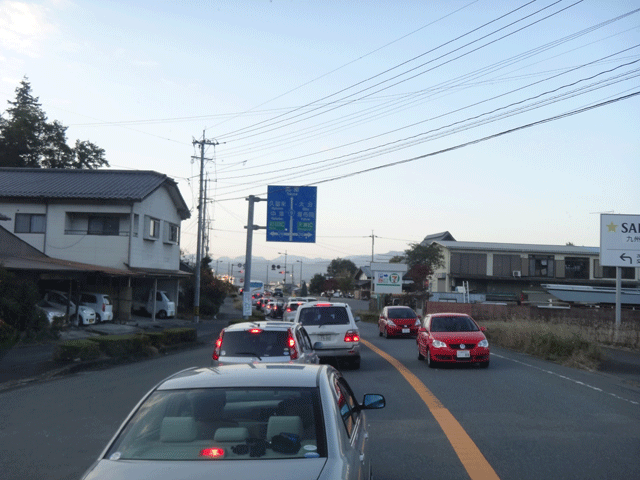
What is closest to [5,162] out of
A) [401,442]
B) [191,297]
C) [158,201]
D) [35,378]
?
[191,297]

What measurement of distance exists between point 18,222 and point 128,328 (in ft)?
34.0

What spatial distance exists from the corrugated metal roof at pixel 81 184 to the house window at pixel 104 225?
1.56 metres

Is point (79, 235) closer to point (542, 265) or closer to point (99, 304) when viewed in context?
point (99, 304)

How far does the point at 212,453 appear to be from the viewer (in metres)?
3.86

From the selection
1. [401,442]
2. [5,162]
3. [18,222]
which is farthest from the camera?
[5,162]

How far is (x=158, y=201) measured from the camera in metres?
39.4

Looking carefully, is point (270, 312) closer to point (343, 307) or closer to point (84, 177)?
point (84, 177)

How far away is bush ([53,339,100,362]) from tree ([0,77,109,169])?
149ft

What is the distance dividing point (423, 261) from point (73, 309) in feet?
134

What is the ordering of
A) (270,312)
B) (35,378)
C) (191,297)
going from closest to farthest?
(35,378) → (270,312) → (191,297)

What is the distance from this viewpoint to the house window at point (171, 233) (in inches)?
1631

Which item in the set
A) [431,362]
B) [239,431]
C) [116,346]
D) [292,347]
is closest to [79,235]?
[116,346]

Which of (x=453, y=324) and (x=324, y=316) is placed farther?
(x=453, y=324)

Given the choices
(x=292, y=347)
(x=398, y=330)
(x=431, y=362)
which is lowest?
(x=398, y=330)
